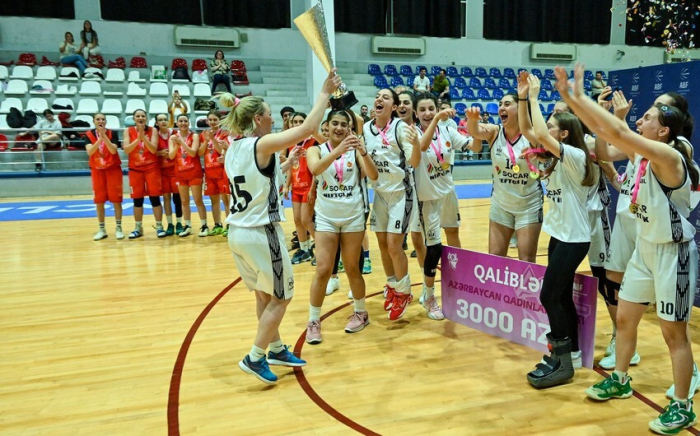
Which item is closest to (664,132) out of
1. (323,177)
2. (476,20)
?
(323,177)

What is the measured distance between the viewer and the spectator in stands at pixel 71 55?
15.0m

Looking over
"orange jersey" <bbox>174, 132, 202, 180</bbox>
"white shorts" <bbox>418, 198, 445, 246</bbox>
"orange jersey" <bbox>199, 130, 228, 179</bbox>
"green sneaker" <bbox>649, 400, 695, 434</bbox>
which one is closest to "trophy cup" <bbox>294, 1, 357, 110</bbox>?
"white shorts" <bbox>418, 198, 445, 246</bbox>

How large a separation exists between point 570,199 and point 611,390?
3.85ft

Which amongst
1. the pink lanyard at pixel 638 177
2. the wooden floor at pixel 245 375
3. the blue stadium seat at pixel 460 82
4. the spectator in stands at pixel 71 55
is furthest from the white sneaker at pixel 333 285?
the blue stadium seat at pixel 460 82

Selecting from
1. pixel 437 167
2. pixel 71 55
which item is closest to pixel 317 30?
pixel 437 167

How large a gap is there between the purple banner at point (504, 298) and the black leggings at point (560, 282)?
0.19m

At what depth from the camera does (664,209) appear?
106 inches

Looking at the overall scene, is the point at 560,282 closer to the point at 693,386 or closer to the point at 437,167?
the point at 693,386

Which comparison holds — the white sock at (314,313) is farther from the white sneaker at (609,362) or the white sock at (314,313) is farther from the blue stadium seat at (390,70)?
the blue stadium seat at (390,70)

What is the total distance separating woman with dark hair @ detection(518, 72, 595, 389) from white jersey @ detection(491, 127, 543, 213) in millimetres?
564

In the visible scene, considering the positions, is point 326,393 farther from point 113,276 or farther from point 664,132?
point 113,276

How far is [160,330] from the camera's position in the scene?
4461 millimetres

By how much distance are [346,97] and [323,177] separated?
0.72 meters

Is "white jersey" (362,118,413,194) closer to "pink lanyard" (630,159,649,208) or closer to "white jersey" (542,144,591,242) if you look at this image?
"white jersey" (542,144,591,242)
